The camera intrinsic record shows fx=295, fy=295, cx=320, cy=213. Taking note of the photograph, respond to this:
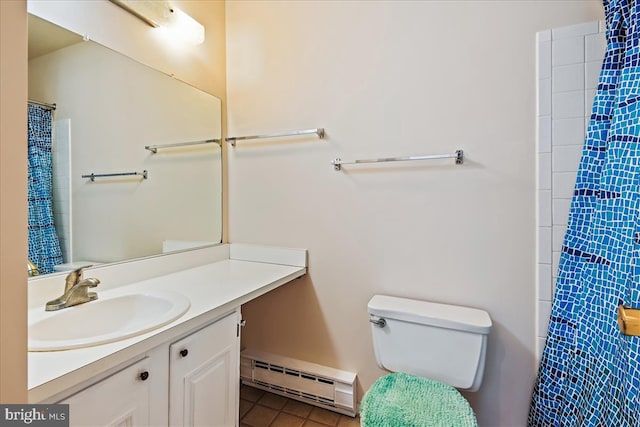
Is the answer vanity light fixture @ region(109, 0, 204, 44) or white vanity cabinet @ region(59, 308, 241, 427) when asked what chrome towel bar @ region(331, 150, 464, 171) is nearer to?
white vanity cabinet @ region(59, 308, 241, 427)

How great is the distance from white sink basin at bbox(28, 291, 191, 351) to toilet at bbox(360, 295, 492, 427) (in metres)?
0.80

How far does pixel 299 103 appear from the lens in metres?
1.70

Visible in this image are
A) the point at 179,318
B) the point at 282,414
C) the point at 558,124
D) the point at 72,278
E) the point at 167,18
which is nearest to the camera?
the point at 179,318

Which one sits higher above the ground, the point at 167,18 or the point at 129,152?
the point at 167,18

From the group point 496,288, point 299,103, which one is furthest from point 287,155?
point 496,288

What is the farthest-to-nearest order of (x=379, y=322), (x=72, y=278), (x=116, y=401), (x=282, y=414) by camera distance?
(x=282, y=414) < (x=379, y=322) < (x=72, y=278) < (x=116, y=401)

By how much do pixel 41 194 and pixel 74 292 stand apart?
391mm

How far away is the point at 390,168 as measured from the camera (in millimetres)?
1500

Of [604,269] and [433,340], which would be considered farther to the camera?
[433,340]

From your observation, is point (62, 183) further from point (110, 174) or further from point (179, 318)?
point (179, 318)

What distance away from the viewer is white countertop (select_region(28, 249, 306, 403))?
667 mm

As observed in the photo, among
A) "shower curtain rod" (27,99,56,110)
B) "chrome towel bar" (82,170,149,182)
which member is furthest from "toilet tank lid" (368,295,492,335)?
"shower curtain rod" (27,99,56,110)

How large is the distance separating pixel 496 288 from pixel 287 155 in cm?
126

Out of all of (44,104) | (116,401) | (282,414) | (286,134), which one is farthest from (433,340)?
(44,104)
